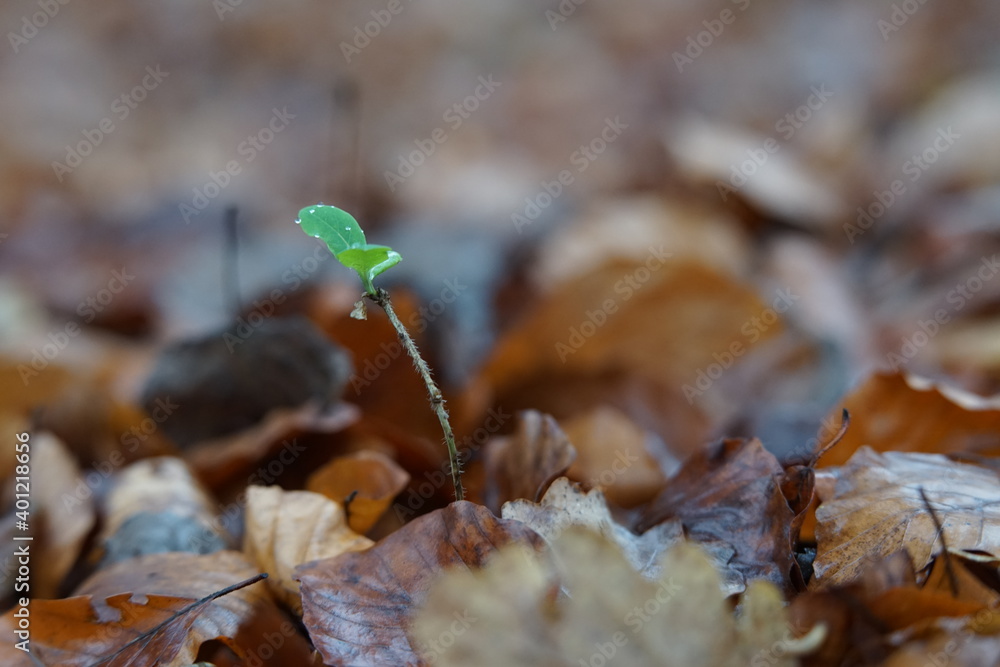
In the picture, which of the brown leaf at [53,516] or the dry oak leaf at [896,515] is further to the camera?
the brown leaf at [53,516]

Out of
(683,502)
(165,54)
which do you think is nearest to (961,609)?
(683,502)

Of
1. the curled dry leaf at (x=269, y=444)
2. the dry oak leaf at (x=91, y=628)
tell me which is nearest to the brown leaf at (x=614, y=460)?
the curled dry leaf at (x=269, y=444)

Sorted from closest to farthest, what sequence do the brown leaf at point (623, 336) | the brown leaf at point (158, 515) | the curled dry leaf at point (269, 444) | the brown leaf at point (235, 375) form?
the brown leaf at point (158, 515), the curled dry leaf at point (269, 444), the brown leaf at point (235, 375), the brown leaf at point (623, 336)

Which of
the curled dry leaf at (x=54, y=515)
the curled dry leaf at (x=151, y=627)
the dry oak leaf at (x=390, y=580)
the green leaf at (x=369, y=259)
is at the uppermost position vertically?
the green leaf at (x=369, y=259)

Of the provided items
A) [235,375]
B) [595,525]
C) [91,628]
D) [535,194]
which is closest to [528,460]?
[595,525]

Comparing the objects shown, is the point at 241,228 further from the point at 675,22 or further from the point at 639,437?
the point at 675,22

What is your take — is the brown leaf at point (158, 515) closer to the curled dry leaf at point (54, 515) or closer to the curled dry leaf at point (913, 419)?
the curled dry leaf at point (54, 515)
